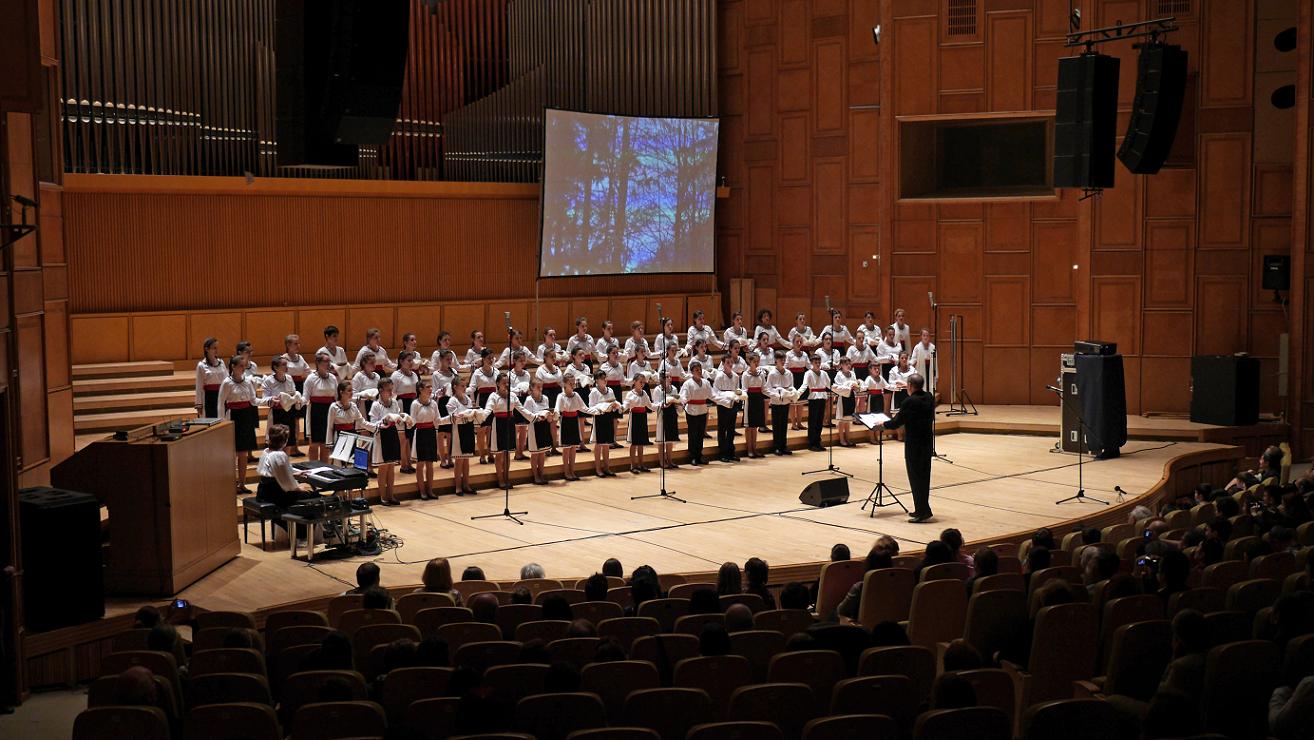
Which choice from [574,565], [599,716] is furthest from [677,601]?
[574,565]

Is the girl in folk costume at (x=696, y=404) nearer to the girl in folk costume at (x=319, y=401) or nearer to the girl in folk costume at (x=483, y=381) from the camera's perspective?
the girl in folk costume at (x=483, y=381)

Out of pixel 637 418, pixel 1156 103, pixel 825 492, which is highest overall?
pixel 1156 103

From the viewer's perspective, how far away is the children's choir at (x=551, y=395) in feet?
40.7

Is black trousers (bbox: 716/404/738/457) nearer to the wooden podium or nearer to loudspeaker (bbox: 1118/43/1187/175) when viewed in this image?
loudspeaker (bbox: 1118/43/1187/175)

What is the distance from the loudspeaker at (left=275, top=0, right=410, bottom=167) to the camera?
26.7 feet

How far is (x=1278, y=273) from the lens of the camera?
Result: 51.3 feet

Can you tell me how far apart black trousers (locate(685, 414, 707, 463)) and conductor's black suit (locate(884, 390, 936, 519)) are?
3.62 m

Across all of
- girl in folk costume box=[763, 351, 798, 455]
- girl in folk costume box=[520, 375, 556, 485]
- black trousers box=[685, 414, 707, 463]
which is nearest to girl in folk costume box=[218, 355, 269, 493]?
girl in folk costume box=[520, 375, 556, 485]

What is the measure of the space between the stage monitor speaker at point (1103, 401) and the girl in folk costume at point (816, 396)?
295 cm

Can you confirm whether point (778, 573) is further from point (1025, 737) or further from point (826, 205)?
point (826, 205)

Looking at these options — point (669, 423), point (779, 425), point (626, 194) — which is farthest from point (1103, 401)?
point (626, 194)

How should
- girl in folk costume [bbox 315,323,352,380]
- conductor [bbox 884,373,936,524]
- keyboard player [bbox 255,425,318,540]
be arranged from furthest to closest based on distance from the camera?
girl in folk costume [bbox 315,323,352,380]
conductor [bbox 884,373,936,524]
keyboard player [bbox 255,425,318,540]

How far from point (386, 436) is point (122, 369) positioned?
3.86 meters

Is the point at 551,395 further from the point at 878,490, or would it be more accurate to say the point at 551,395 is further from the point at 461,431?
the point at 878,490
